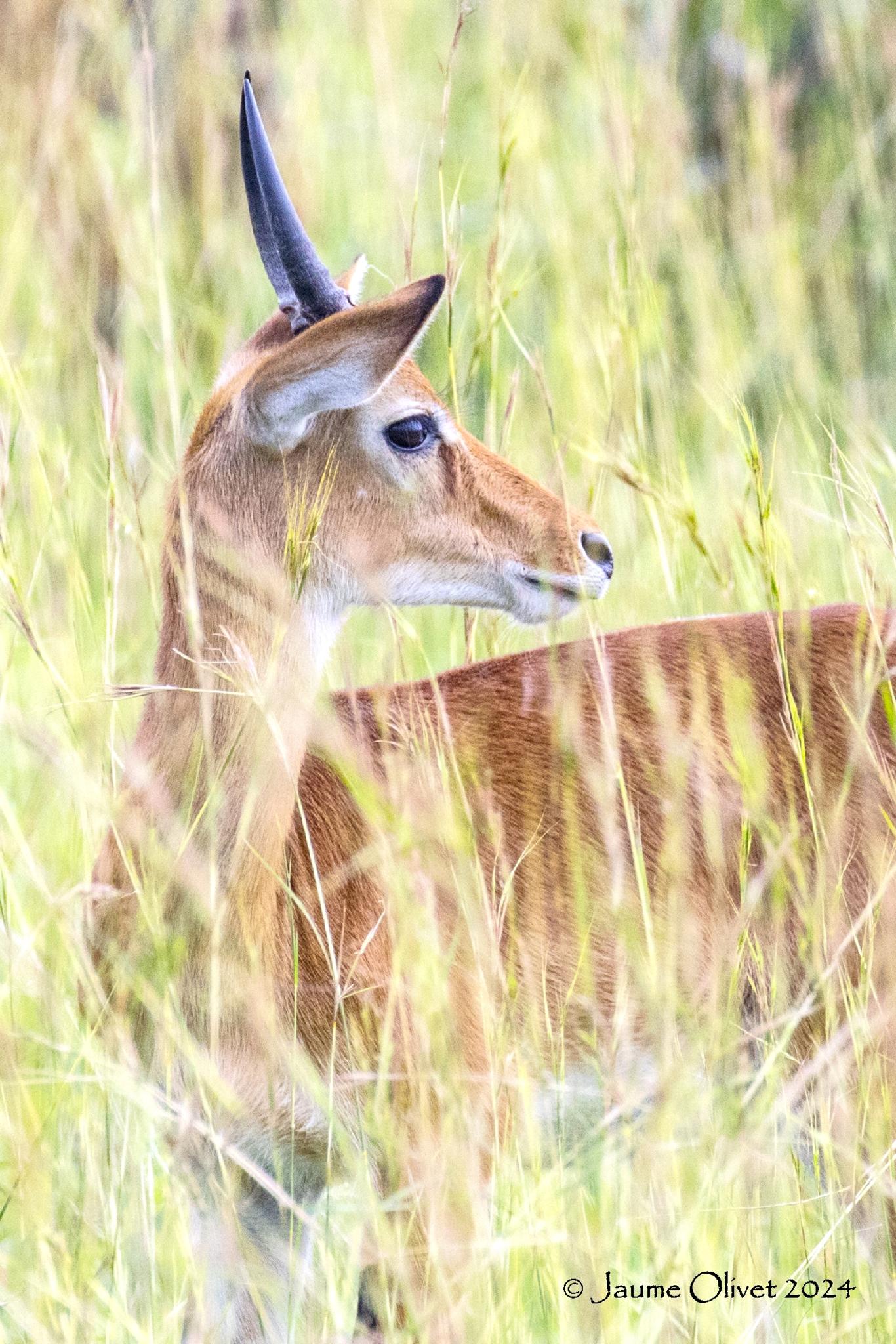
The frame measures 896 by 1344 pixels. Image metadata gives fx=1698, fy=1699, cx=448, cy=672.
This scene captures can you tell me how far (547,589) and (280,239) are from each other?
752 mm

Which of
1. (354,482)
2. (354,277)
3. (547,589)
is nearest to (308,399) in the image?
(354,482)

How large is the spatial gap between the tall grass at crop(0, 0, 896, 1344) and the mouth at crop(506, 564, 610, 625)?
216 millimetres

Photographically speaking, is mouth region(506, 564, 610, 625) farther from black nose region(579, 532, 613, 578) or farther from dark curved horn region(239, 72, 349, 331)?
dark curved horn region(239, 72, 349, 331)

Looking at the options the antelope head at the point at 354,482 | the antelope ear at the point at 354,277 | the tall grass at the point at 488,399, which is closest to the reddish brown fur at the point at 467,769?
the antelope head at the point at 354,482

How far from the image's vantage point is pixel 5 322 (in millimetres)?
4598

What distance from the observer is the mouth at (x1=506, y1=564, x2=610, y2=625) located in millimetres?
2969

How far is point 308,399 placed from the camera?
107 inches

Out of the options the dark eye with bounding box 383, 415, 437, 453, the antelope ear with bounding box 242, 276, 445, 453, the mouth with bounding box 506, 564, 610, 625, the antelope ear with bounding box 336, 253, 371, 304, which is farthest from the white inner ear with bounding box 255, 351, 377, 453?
the antelope ear with bounding box 336, 253, 371, 304

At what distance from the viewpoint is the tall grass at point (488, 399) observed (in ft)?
6.98

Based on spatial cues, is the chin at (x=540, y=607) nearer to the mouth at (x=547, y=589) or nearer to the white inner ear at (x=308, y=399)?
the mouth at (x=547, y=589)

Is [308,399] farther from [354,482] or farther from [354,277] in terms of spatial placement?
[354,277]

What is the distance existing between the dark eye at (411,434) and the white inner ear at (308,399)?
4.6 inches

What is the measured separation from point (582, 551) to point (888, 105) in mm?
3946

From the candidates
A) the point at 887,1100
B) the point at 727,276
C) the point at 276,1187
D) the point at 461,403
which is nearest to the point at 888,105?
the point at 727,276
